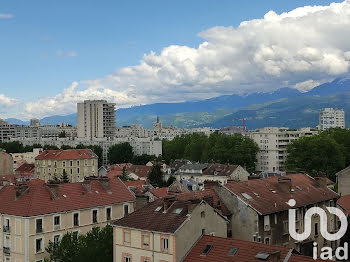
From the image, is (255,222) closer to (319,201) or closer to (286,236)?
(286,236)

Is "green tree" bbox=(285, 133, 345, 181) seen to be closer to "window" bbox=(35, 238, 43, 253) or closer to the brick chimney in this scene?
the brick chimney

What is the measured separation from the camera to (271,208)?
40.3 m

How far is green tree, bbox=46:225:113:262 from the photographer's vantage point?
1425 inches

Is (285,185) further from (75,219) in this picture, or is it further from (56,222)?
(56,222)

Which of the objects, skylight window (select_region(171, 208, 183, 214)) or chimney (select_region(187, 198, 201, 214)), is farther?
skylight window (select_region(171, 208, 183, 214))

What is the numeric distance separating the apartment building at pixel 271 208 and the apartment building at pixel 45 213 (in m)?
13.3

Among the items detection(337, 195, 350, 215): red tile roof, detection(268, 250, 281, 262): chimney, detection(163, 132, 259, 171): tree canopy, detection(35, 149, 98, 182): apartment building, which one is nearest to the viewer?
detection(268, 250, 281, 262): chimney

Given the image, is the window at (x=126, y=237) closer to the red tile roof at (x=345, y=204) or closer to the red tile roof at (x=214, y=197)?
the red tile roof at (x=214, y=197)

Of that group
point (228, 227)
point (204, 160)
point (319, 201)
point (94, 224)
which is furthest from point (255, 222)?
point (204, 160)

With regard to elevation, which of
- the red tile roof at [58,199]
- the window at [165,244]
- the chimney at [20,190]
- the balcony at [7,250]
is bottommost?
the balcony at [7,250]

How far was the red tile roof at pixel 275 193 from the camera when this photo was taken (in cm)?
4047

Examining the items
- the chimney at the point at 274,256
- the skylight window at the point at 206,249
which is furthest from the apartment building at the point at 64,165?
the chimney at the point at 274,256

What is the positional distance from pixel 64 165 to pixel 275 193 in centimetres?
8743

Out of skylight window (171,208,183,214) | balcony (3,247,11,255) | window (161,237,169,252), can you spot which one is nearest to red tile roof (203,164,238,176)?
balcony (3,247,11,255)
